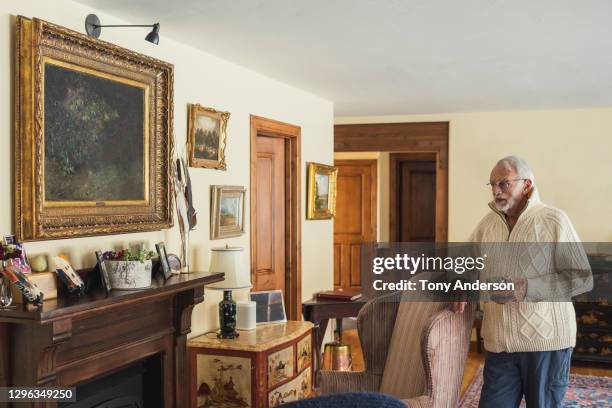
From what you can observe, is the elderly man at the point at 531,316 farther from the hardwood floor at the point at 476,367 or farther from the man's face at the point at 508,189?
the hardwood floor at the point at 476,367

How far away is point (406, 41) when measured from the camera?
3.94 meters

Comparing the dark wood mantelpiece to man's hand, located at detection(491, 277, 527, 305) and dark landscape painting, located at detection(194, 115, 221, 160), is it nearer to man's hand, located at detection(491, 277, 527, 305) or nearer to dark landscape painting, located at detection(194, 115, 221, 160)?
dark landscape painting, located at detection(194, 115, 221, 160)

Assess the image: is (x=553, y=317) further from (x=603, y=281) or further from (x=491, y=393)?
(x=603, y=281)

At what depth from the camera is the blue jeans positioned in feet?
9.29

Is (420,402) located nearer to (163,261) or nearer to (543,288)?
(543,288)

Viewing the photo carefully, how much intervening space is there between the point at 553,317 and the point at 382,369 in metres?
0.93

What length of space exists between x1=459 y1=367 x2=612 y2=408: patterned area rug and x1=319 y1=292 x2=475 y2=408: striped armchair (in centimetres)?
209

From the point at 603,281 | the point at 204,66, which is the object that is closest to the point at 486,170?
the point at 603,281

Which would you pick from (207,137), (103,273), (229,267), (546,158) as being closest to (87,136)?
(103,273)

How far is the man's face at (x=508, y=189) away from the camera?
299cm

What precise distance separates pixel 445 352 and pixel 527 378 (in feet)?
1.13

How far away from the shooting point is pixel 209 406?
13.2 feet

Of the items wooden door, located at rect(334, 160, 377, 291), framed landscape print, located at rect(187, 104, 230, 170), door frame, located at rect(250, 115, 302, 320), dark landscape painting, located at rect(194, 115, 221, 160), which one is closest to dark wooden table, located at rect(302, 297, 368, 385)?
door frame, located at rect(250, 115, 302, 320)
